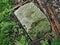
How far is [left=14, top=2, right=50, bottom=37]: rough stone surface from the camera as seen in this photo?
14.5ft

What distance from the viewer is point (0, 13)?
4.59m

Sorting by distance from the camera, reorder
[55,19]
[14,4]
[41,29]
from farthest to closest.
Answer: [14,4], [41,29], [55,19]

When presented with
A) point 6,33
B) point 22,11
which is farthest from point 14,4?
point 6,33

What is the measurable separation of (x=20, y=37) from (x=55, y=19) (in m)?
0.79

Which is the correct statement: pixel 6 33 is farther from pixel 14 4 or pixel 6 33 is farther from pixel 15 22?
pixel 14 4

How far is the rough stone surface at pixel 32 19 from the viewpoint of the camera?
4.41 meters

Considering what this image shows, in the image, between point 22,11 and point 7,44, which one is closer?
point 7,44

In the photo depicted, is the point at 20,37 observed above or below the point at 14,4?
below

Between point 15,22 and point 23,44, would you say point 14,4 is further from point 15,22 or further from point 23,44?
point 23,44

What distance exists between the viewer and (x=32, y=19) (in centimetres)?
451

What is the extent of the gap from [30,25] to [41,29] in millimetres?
228

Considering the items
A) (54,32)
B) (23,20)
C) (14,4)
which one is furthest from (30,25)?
(14,4)

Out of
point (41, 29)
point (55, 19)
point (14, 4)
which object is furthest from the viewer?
point (14, 4)

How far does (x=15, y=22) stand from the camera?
468cm
